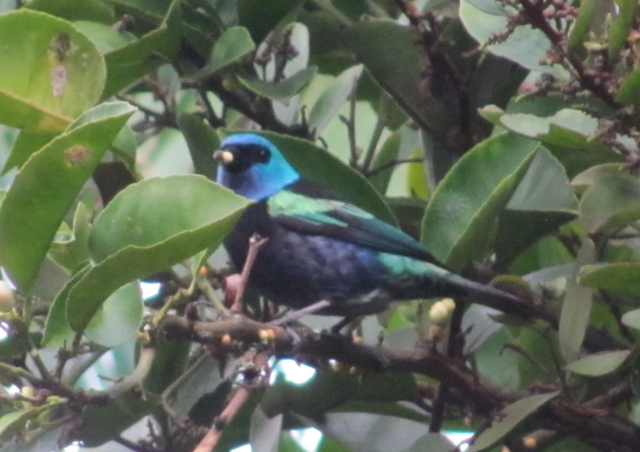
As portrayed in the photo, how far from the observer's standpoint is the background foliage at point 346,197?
1264mm

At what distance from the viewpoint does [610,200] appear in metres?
1.41

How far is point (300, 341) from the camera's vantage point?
1.53 m

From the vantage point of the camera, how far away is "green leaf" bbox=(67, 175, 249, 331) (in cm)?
115

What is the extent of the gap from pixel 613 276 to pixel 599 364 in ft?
0.61

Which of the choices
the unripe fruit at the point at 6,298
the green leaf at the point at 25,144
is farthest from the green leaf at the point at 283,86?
the unripe fruit at the point at 6,298

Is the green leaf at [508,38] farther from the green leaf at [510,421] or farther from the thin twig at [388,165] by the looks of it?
the green leaf at [510,421]

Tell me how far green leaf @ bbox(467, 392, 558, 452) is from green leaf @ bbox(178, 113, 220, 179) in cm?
79

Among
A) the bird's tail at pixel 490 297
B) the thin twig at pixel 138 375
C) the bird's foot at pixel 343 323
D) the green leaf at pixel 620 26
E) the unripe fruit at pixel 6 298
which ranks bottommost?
the bird's foot at pixel 343 323

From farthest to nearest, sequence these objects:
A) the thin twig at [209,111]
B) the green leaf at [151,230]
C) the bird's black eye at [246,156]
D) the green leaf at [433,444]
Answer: the bird's black eye at [246,156], the thin twig at [209,111], the green leaf at [433,444], the green leaf at [151,230]

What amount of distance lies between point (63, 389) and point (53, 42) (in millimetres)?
529

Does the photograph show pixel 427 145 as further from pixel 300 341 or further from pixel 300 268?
pixel 300 341

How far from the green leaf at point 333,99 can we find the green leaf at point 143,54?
39 centimetres

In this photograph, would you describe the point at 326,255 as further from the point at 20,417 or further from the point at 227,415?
the point at 20,417

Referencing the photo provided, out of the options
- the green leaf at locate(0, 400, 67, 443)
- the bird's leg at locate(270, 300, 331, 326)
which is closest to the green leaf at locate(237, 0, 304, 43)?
the bird's leg at locate(270, 300, 331, 326)
